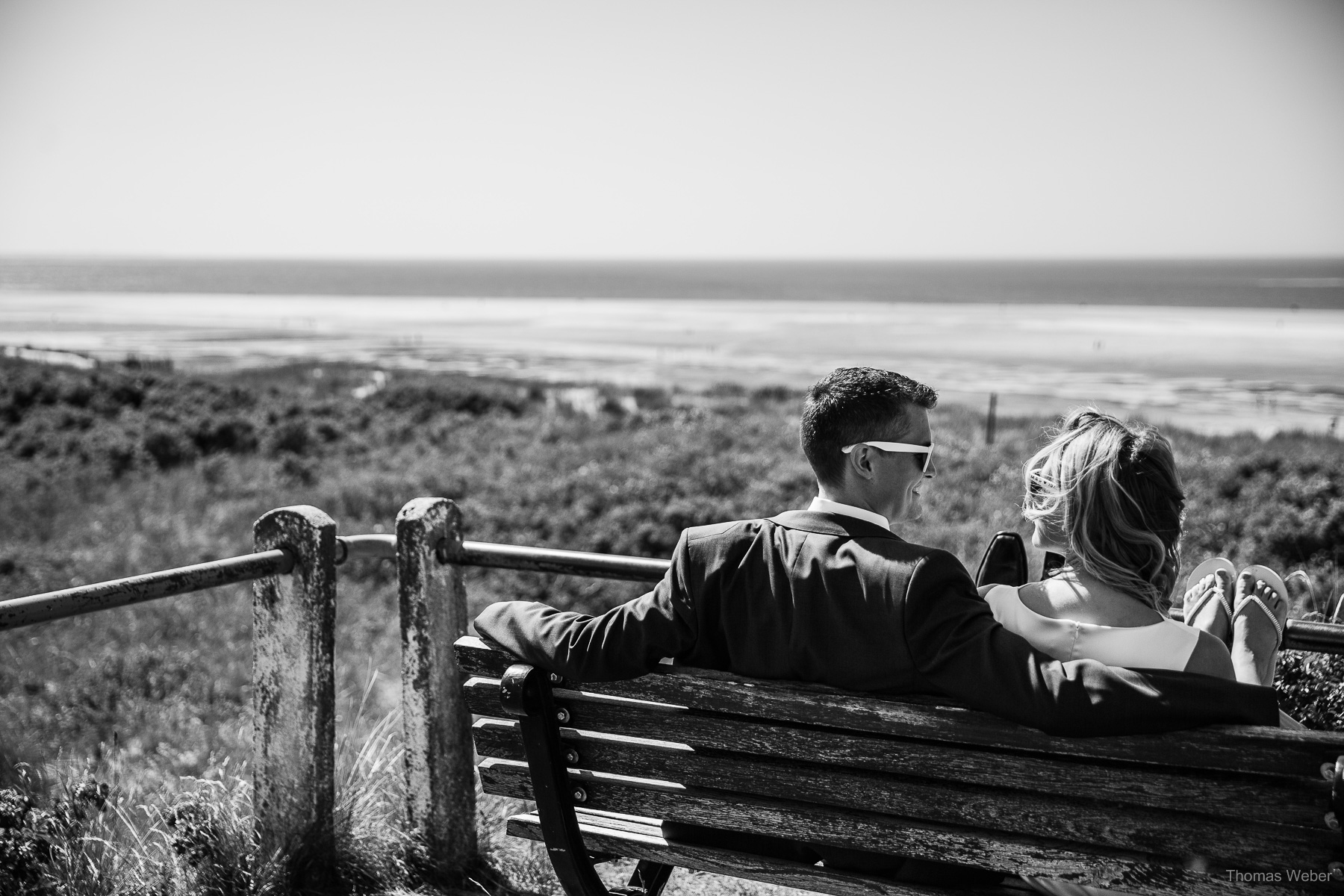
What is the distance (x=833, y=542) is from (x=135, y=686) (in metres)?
7.95

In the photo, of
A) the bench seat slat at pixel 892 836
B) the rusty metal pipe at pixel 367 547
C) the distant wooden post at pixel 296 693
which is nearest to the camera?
the bench seat slat at pixel 892 836

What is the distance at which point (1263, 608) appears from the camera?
7.07 feet

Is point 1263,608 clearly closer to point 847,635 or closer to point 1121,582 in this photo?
point 1121,582

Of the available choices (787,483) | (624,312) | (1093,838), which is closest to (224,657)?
(787,483)

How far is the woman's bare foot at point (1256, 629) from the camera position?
84.6 inches

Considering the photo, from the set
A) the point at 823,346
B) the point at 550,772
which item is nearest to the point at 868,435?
the point at 550,772

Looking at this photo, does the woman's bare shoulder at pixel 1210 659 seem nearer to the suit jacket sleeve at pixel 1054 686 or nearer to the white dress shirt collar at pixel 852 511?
the suit jacket sleeve at pixel 1054 686

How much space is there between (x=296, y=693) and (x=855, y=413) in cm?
184

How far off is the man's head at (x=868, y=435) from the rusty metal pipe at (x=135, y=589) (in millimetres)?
1516

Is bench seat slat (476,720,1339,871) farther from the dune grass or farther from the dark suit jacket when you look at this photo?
the dune grass

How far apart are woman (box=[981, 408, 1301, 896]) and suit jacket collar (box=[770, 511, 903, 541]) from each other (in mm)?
353

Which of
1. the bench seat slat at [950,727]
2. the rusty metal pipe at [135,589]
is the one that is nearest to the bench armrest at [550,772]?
the bench seat slat at [950,727]

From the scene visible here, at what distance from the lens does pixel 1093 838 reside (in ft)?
6.04

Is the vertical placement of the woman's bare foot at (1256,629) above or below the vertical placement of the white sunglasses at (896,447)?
below
